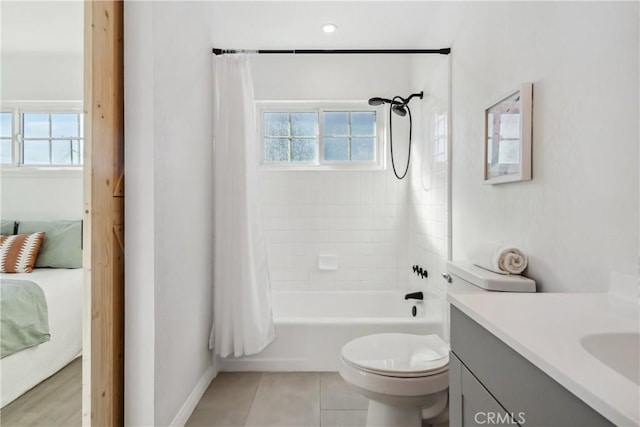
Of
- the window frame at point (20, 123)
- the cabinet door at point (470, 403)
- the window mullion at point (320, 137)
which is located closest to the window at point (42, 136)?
the window frame at point (20, 123)

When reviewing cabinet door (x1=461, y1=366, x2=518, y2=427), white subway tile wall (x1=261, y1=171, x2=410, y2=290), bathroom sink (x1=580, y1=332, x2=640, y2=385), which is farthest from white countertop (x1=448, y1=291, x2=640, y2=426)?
white subway tile wall (x1=261, y1=171, x2=410, y2=290)

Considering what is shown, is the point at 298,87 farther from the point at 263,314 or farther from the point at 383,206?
the point at 263,314

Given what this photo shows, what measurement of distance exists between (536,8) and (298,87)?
2.18 metres

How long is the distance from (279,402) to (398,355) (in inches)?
33.9

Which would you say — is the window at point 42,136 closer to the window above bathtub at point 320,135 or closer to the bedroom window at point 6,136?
the bedroom window at point 6,136

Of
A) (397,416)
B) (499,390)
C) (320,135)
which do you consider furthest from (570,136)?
(320,135)

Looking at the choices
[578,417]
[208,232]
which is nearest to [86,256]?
[208,232]

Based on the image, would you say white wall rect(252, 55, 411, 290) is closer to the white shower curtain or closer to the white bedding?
the white shower curtain

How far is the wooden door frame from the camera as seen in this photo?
53.8 inches

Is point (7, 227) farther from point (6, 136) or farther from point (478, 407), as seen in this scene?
point (478, 407)

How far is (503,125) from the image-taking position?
1.55m

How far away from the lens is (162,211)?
1.65 meters

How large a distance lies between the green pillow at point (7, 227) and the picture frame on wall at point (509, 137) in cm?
173

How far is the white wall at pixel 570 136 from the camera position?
0.95 metres
